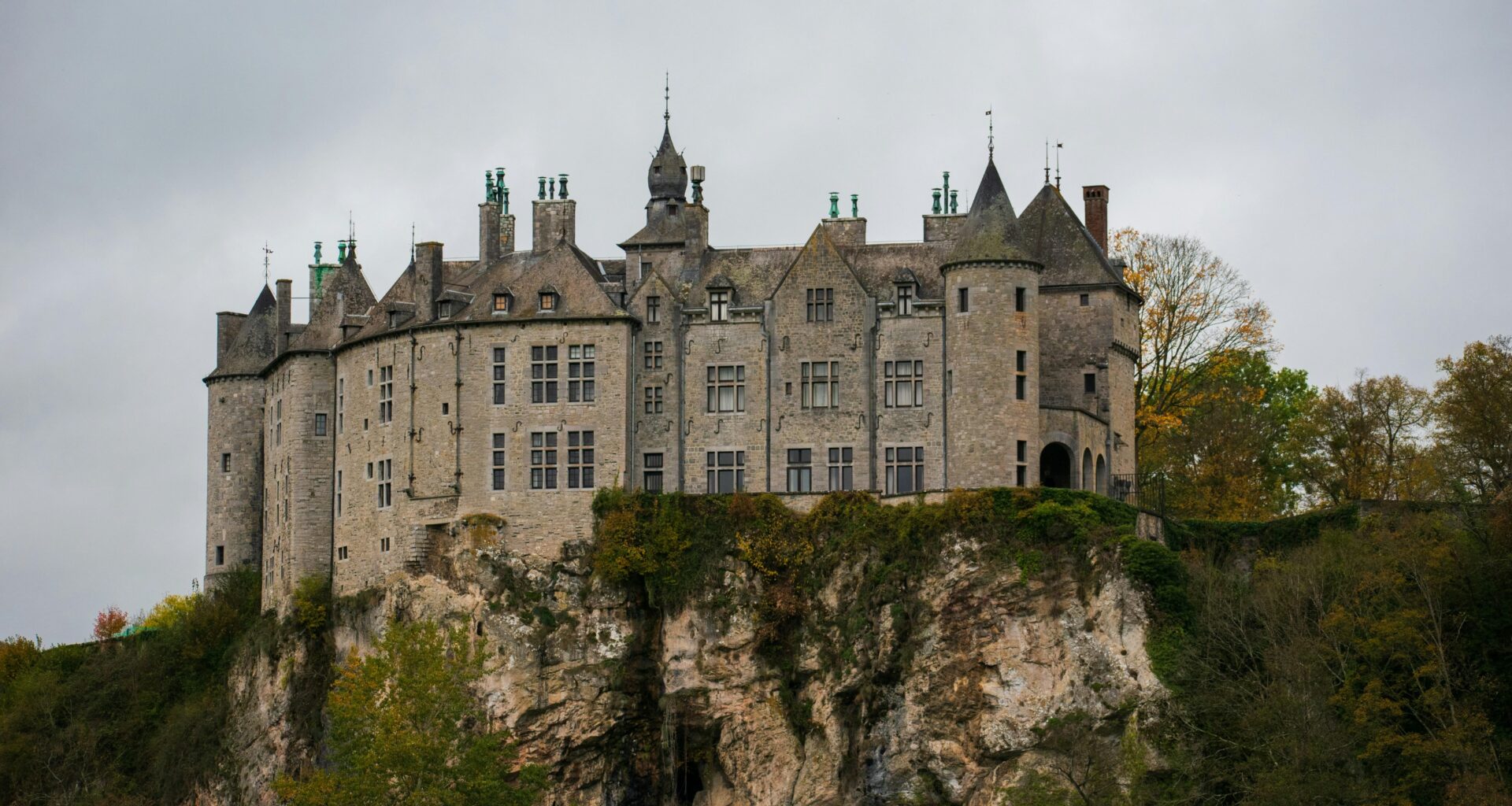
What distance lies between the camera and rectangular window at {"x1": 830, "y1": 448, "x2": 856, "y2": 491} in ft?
243

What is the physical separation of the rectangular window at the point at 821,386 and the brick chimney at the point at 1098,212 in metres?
11.5

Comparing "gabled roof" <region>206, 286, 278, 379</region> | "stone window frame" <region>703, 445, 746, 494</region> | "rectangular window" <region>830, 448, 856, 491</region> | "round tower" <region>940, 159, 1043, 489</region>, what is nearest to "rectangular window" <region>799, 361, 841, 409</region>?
"rectangular window" <region>830, 448, 856, 491</region>

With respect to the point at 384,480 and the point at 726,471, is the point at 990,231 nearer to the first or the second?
the point at 726,471

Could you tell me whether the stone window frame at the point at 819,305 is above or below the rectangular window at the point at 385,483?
above

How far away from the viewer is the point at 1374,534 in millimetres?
68875

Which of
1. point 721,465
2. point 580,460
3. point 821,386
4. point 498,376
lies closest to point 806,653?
point 721,465

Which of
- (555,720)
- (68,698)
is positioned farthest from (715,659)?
(68,698)

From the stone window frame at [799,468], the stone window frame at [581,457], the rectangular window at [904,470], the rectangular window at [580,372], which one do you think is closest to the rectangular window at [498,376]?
the rectangular window at [580,372]

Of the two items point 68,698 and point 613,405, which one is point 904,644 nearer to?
point 613,405

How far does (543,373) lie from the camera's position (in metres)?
75.5

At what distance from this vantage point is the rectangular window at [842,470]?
7419cm

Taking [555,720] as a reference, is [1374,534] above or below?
above

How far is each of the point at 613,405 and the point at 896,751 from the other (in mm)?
13852

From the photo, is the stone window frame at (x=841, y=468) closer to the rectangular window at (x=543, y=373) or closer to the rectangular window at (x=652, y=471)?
the rectangular window at (x=652, y=471)
